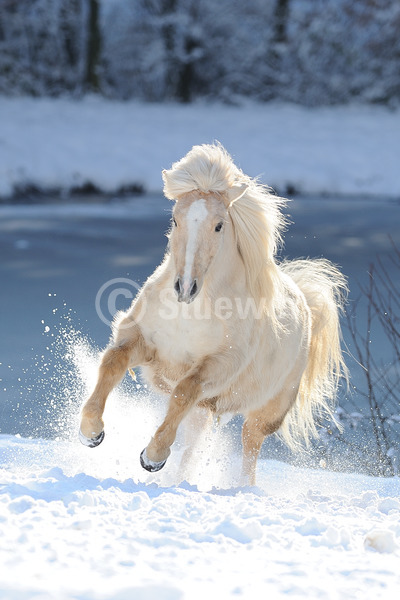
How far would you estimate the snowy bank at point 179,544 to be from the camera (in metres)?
2.60

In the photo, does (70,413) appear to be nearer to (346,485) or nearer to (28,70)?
(346,485)

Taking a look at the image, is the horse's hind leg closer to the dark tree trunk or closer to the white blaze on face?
the white blaze on face

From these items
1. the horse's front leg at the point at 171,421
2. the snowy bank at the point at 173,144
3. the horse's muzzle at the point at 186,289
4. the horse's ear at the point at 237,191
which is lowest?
the horse's front leg at the point at 171,421

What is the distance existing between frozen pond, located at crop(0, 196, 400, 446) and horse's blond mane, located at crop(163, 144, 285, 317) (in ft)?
6.67

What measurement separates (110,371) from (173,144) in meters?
12.6

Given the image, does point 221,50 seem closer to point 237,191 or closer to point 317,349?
point 317,349

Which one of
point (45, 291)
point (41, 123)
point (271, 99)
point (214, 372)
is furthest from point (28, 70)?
point (214, 372)

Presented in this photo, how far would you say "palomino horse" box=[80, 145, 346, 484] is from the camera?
3.99m

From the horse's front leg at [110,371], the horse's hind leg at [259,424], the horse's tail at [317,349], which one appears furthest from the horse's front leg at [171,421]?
the horse's tail at [317,349]

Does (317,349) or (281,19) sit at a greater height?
(281,19)

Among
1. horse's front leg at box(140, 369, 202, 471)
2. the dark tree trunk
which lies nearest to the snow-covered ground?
horse's front leg at box(140, 369, 202, 471)

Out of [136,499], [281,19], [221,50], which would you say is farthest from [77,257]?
[281,19]

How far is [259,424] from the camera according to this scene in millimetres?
5348

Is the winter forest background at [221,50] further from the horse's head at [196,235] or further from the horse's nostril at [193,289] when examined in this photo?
the horse's nostril at [193,289]
